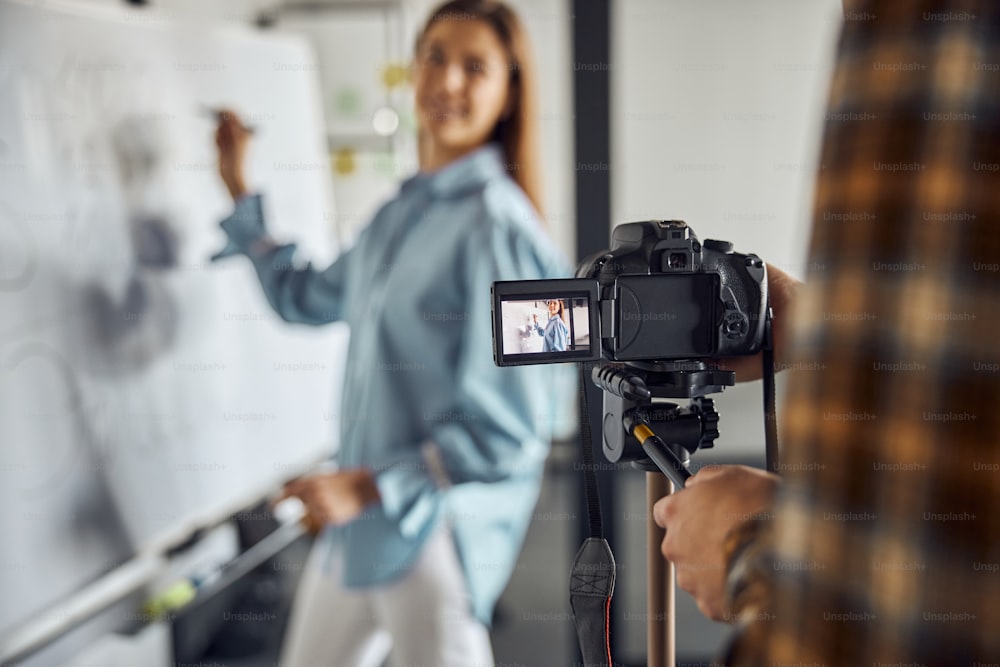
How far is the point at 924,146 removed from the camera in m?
0.32

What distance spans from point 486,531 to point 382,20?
4.20 ft

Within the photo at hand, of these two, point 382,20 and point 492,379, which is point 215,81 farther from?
point 492,379

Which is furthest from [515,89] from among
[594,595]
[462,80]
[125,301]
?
[594,595]

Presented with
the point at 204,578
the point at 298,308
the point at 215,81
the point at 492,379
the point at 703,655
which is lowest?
the point at 703,655

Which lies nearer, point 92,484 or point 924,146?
point 924,146

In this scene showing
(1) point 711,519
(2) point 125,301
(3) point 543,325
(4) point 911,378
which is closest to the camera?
(4) point 911,378

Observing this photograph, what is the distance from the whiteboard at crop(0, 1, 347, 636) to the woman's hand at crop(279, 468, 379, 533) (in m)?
0.24

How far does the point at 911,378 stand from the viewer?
317 mm

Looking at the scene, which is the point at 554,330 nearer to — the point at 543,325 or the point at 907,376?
the point at 543,325

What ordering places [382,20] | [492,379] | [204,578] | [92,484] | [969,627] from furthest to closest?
[382,20]
[204,578]
[492,379]
[92,484]
[969,627]

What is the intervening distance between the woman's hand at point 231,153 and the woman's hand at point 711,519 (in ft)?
4.02

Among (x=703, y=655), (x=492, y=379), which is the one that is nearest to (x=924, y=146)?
(x=492, y=379)

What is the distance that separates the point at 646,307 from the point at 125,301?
96 centimetres

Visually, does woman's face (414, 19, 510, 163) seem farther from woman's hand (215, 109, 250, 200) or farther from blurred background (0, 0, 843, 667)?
woman's hand (215, 109, 250, 200)
